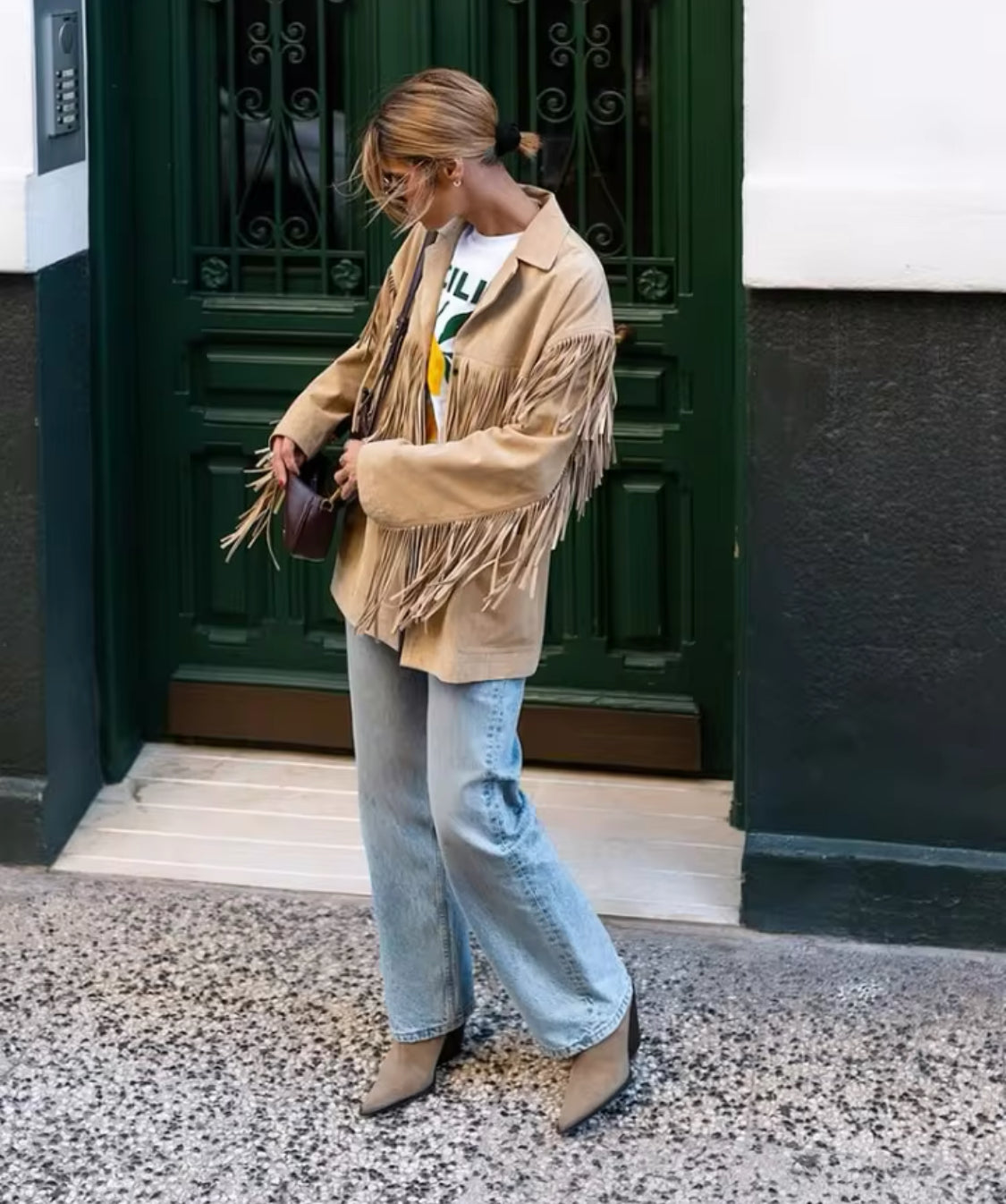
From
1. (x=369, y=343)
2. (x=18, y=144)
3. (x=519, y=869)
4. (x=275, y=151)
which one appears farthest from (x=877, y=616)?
(x=18, y=144)

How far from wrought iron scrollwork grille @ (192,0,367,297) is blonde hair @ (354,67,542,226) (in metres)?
1.76

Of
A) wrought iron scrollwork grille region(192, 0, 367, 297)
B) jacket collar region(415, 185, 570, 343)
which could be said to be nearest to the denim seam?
jacket collar region(415, 185, 570, 343)

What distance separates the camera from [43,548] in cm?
570

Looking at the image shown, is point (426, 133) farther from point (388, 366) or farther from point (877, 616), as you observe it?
point (877, 616)

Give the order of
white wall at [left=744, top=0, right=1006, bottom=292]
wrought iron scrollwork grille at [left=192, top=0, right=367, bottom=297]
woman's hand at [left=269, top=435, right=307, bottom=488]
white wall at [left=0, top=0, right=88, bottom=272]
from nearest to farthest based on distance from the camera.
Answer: woman's hand at [left=269, top=435, right=307, bottom=488], white wall at [left=744, top=0, right=1006, bottom=292], white wall at [left=0, top=0, right=88, bottom=272], wrought iron scrollwork grille at [left=192, top=0, right=367, bottom=297]

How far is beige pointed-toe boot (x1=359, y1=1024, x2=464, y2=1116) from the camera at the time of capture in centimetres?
457

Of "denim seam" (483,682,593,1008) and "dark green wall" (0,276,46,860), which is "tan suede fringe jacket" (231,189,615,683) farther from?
"dark green wall" (0,276,46,860)

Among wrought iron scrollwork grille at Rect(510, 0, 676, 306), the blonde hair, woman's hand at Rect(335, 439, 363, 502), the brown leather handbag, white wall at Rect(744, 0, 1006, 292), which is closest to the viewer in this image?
the blonde hair

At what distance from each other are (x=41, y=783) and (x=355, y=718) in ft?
5.16

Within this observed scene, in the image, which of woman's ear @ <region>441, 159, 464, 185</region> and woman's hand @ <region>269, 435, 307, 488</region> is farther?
woman's hand @ <region>269, 435, 307, 488</region>

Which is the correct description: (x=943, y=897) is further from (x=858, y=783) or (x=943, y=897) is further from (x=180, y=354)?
(x=180, y=354)

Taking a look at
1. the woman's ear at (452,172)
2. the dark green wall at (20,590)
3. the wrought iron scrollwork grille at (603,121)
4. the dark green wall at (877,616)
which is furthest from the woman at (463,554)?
the wrought iron scrollwork grille at (603,121)

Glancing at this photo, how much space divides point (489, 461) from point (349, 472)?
0.28 m

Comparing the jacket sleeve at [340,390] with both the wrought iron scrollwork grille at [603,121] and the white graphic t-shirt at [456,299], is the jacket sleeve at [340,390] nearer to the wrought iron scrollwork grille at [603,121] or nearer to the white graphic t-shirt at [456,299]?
the white graphic t-shirt at [456,299]
